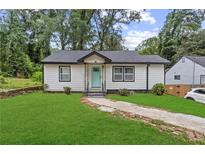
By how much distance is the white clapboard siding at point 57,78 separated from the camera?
1786 centimetres

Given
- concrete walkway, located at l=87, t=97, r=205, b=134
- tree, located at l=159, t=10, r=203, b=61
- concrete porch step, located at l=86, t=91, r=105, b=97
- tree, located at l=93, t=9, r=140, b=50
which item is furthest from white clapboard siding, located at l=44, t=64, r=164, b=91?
concrete walkway, located at l=87, t=97, r=205, b=134

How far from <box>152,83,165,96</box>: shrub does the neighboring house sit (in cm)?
493

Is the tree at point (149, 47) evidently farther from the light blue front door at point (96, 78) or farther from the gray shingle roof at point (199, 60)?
the light blue front door at point (96, 78)

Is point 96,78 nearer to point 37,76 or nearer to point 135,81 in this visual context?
point 135,81

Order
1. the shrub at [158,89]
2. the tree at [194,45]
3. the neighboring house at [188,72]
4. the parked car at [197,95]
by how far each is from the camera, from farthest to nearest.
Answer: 1. the tree at [194,45]
2. the neighboring house at [188,72]
3. the shrub at [158,89]
4. the parked car at [197,95]

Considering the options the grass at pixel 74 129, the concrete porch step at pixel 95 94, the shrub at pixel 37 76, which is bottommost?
the grass at pixel 74 129

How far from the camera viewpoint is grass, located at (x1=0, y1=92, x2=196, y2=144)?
7.06 m

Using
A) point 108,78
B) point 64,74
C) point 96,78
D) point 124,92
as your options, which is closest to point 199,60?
point 108,78

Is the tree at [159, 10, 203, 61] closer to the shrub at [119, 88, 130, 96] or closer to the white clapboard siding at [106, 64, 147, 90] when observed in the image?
the white clapboard siding at [106, 64, 147, 90]

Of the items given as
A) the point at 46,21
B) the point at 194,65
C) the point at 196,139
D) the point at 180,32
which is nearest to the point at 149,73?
the point at 194,65

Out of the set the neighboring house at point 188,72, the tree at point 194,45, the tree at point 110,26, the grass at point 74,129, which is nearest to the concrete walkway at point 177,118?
the grass at point 74,129

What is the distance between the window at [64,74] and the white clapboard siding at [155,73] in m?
4.88
